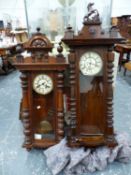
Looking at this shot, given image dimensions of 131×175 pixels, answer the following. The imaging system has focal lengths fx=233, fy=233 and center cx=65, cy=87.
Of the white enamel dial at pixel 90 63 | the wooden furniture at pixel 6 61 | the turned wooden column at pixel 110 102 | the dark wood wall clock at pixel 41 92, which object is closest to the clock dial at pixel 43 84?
the dark wood wall clock at pixel 41 92

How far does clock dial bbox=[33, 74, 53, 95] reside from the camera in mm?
1789

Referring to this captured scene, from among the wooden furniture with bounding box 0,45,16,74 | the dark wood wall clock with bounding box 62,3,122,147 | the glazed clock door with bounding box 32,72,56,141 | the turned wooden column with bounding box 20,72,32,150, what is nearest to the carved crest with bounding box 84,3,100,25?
the dark wood wall clock with bounding box 62,3,122,147

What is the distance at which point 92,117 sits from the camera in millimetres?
1779

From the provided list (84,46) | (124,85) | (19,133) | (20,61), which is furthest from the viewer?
(124,85)

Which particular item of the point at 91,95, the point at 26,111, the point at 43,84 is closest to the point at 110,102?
the point at 91,95

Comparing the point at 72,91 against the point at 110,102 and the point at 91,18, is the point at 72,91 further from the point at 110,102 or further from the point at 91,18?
the point at 91,18

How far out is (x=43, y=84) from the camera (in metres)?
1.80

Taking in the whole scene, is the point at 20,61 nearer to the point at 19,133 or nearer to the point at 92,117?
the point at 92,117

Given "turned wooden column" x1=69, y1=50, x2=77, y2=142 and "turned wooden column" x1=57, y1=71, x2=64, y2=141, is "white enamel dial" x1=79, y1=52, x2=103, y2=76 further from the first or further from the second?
"turned wooden column" x1=57, y1=71, x2=64, y2=141

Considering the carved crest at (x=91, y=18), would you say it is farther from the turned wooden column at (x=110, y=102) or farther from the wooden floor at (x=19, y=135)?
the wooden floor at (x=19, y=135)

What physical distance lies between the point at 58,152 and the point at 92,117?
0.37m

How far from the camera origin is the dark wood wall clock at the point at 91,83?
157 centimetres

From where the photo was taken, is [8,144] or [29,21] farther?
[29,21]

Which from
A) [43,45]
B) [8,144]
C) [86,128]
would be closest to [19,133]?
[8,144]
